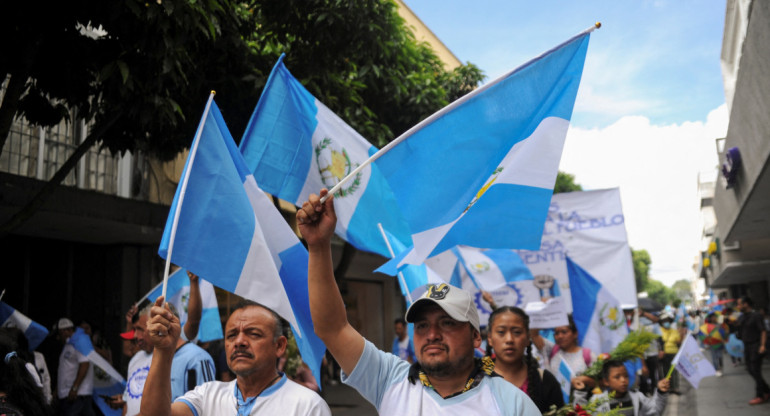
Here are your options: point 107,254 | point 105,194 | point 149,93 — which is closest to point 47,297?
point 107,254

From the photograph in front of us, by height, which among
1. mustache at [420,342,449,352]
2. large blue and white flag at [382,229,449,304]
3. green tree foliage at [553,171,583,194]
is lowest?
mustache at [420,342,449,352]

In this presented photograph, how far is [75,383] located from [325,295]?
21.7ft

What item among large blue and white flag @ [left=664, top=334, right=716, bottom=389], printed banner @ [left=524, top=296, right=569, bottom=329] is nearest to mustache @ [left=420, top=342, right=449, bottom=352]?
printed banner @ [left=524, top=296, right=569, bottom=329]

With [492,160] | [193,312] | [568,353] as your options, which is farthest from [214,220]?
[568,353]

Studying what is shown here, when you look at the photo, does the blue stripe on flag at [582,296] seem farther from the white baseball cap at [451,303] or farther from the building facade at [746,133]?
the white baseball cap at [451,303]

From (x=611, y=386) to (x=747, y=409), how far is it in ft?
27.2

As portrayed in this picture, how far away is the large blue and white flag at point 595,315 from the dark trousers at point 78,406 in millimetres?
5917

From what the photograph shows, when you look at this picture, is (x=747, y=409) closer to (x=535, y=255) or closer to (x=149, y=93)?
(x=535, y=255)

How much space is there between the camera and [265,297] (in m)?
3.63

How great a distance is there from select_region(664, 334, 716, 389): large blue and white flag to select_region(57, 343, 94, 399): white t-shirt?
22.3 feet

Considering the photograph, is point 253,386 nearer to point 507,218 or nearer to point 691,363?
point 507,218

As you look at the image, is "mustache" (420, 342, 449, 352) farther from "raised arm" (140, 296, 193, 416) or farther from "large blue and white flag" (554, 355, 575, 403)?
"large blue and white flag" (554, 355, 575, 403)

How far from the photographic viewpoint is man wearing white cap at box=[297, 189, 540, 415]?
2.61m

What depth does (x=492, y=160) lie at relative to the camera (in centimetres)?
372
